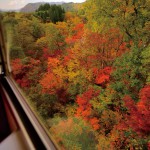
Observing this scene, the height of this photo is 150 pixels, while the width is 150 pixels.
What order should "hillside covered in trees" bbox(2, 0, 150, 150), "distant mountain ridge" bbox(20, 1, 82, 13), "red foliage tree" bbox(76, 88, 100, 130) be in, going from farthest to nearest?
"red foliage tree" bbox(76, 88, 100, 130) < "distant mountain ridge" bbox(20, 1, 82, 13) < "hillside covered in trees" bbox(2, 0, 150, 150)

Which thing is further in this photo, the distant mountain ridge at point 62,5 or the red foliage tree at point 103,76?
the red foliage tree at point 103,76

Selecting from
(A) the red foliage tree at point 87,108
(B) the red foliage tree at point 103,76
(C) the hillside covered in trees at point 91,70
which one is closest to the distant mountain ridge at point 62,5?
(C) the hillside covered in trees at point 91,70

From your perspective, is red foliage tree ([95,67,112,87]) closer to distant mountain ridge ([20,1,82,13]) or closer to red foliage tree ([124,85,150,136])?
red foliage tree ([124,85,150,136])

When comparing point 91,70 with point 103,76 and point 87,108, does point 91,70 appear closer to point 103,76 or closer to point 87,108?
point 103,76

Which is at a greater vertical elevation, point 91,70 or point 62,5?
point 62,5

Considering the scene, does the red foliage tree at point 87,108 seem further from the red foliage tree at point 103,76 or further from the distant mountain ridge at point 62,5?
the distant mountain ridge at point 62,5

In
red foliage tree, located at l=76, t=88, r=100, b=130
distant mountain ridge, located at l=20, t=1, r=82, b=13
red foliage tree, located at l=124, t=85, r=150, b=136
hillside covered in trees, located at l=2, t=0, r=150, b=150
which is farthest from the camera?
red foliage tree, located at l=76, t=88, r=100, b=130

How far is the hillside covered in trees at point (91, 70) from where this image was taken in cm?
446

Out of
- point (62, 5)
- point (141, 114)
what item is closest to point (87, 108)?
point (141, 114)

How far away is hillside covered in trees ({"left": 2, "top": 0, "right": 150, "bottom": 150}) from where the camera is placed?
446 cm

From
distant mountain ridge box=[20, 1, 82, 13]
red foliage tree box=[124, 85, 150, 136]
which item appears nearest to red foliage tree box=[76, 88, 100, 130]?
red foliage tree box=[124, 85, 150, 136]

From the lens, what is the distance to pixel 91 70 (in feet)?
18.5

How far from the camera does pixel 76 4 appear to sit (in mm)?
5059

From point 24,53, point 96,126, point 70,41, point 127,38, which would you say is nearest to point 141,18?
point 127,38
